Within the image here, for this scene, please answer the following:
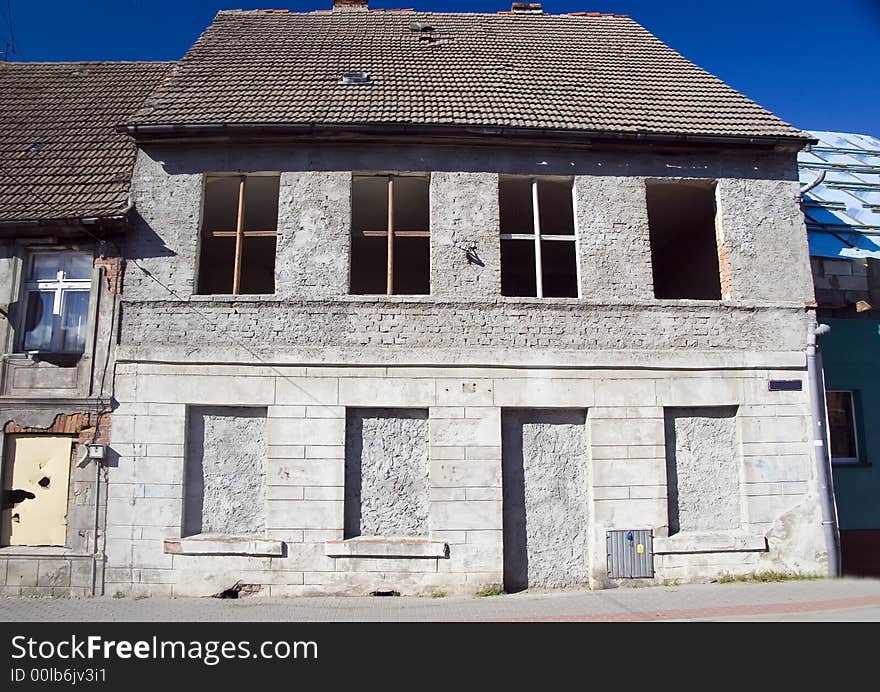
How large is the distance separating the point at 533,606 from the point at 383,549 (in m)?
2.10

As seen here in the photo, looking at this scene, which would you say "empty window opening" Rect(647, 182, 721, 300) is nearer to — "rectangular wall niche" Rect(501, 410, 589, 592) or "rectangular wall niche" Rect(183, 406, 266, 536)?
"rectangular wall niche" Rect(501, 410, 589, 592)

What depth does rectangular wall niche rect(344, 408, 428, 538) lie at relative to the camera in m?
8.60

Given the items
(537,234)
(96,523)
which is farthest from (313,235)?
(96,523)

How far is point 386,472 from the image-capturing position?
342 inches

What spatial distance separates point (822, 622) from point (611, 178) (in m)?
6.53

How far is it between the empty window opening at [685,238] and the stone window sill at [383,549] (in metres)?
6.56

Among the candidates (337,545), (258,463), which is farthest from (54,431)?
(337,545)

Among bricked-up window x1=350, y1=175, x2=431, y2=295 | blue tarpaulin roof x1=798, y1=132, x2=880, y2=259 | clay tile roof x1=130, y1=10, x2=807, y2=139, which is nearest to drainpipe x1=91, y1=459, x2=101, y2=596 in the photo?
bricked-up window x1=350, y1=175, x2=431, y2=295

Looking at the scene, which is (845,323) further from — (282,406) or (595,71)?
(282,406)

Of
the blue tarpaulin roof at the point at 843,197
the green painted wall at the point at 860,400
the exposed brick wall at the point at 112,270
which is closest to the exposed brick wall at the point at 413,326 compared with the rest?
the exposed brick wall at the point at 112,270

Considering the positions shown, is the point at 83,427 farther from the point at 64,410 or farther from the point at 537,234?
the point at 537,234

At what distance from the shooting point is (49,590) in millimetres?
8438

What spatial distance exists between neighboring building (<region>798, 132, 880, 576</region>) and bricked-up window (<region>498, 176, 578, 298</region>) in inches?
178

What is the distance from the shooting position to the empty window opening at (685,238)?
10.4 m
